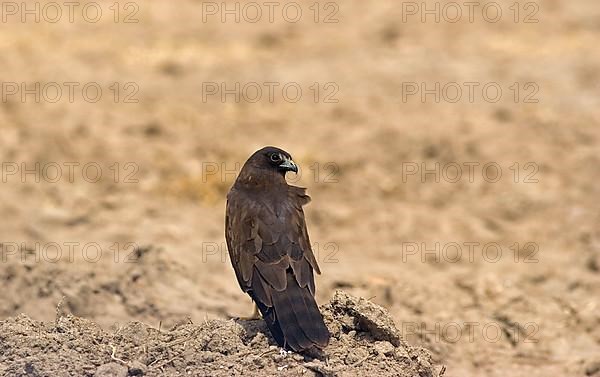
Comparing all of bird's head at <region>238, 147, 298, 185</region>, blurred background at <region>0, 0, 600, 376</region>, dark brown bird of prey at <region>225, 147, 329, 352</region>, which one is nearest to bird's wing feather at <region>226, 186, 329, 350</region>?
dark brown bird of prey at <region>225, 147, 329, 352</region>

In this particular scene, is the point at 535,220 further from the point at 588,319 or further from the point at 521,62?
the point at 521,62

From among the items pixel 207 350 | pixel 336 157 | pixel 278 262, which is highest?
pixel 336 157

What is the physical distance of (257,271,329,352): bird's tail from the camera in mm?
6973

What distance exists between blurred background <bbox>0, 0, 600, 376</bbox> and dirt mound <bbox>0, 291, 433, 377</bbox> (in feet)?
7.09

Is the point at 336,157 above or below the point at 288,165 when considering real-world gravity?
below

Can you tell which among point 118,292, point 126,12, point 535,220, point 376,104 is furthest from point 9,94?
point 535,220

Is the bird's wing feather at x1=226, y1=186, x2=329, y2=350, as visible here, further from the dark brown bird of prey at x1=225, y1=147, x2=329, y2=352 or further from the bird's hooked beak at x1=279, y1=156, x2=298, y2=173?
the bird's hooked beak at x1=279, y1=156, x2=298, y2=173

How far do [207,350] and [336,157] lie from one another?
7377 millimetres

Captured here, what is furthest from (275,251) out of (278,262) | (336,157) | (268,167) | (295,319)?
(336,157)

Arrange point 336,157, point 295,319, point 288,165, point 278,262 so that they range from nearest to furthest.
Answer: point 295,319, point 278,262, point 288,165, point 336,157

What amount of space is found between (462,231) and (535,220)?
92 cm

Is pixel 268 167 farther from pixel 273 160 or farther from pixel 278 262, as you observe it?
pixel 278 262

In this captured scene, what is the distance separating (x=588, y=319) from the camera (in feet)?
35.3

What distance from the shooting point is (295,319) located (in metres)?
7.12
